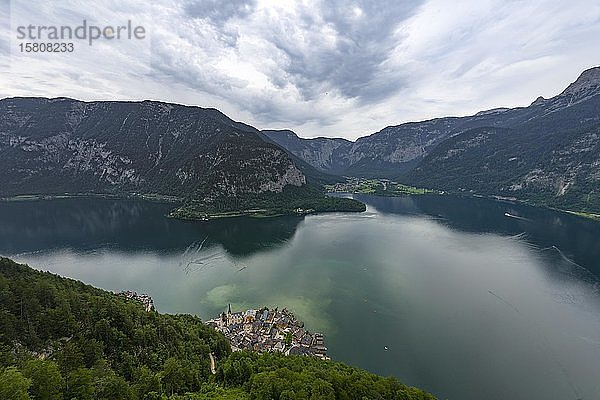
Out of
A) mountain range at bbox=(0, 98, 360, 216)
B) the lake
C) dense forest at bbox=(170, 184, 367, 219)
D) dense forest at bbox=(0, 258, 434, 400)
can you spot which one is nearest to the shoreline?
dense forest at bbox=(170, 184, 367, 219)

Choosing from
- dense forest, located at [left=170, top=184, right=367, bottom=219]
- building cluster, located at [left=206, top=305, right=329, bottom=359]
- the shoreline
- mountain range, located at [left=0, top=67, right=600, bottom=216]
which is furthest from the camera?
mountain range, located at [left=0, top=67, right=600, bottom=216]

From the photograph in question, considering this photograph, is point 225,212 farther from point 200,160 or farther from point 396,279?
point 396,279

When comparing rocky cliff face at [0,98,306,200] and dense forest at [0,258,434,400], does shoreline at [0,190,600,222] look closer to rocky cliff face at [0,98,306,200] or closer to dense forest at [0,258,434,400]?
rocky cliff face at [0,98,306,200]

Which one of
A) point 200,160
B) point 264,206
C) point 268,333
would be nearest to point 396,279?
point 268,333

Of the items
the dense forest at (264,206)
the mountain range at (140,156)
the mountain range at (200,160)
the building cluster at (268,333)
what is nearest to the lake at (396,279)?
Result: the building cluster at (268,333)

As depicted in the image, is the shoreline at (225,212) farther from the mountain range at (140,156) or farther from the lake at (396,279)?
the lake at (396,279)

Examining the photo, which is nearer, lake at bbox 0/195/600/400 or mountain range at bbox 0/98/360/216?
lake at bbox 0/195/600/400

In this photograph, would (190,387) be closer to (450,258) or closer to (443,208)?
(450,258)
